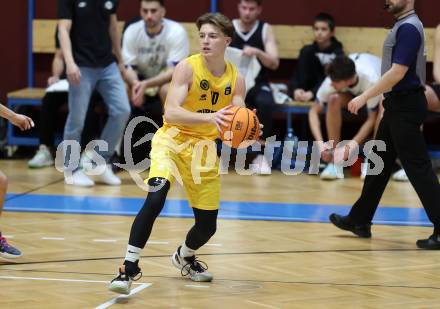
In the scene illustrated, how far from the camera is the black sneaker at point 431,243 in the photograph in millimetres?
6855

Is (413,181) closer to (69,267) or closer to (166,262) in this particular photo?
(166,262)

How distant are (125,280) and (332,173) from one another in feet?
17.6

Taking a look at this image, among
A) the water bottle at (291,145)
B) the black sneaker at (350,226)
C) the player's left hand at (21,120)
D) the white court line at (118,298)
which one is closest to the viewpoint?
the white court line at (118,298)

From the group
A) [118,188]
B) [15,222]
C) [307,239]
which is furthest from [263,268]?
[118,188]

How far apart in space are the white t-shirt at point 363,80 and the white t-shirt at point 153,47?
157 centimetres

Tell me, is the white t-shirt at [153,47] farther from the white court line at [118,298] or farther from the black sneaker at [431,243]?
the white court line at [118,298]

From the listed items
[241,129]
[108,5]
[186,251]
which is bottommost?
[186,251]

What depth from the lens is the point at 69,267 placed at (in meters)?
6.03

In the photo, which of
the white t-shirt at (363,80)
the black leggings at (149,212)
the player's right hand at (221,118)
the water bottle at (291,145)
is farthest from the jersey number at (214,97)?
the water bottle at (291,145)

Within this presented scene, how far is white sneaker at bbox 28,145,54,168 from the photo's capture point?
10.7 meters

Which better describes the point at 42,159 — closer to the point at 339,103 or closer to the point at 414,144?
the point at 339,103

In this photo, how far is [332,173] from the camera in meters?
10.3

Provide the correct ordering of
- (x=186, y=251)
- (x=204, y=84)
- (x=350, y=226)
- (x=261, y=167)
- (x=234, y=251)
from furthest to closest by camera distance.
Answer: (x=261, y=167) → (x=350, y=226) → (x=234, y=251) → (x=186, y=251) → (x=204, y=84)

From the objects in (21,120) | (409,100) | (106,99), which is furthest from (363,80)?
(21,120)
